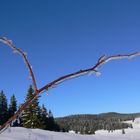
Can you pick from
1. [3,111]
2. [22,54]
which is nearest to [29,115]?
[3,111]

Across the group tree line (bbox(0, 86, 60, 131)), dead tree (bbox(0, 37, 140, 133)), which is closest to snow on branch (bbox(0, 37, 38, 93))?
dead tree (bbox(0, 37, 140, 133))

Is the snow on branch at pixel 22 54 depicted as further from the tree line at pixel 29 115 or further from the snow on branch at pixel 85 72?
the tree line at pixel 29 115

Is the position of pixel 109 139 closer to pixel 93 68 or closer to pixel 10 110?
pixel 93 68

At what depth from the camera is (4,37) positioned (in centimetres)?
105

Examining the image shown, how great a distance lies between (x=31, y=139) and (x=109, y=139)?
762 cm

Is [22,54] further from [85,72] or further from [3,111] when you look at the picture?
[3,111]

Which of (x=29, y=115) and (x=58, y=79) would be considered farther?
(x=29, y=115)

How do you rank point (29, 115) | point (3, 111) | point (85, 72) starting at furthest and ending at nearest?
point (3, 111)
point (29, 115)
point (85, 72)

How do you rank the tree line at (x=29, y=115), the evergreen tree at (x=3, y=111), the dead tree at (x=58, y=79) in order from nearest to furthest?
the dead tree at (x=58, y=79) < the tree line at (x=29, y=115) < the evergreen tree at (x=3, y=111)

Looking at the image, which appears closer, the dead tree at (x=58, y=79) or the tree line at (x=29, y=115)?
the dead tree at (x=58, y=79)

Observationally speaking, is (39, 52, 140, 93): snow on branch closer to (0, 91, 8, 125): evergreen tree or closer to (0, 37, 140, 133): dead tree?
(0, 37, 140, 133): dead tree

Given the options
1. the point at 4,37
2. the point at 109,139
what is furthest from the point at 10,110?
the point at 4,37

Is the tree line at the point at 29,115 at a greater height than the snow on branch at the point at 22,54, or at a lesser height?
greater

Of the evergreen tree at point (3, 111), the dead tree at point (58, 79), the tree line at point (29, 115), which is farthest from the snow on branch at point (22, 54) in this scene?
the evergreen tree at point (3, 111)
